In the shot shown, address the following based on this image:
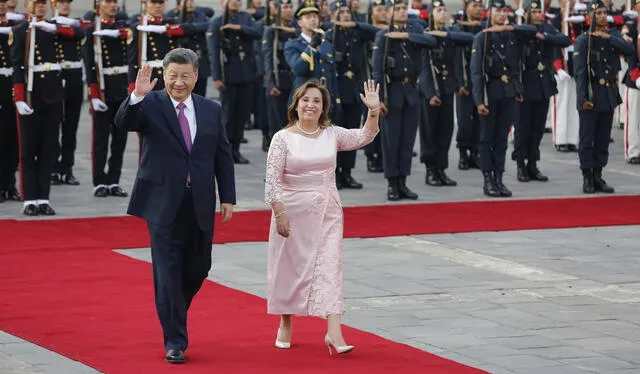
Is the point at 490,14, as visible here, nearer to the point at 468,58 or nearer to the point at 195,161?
the point at 468,58

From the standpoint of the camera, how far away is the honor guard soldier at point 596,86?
1583cm

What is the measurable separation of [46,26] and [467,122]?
17.6 ft

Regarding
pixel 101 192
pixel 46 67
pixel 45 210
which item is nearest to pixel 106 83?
pixel 101 192

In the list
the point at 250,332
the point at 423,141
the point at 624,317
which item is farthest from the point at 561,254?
the point at 423,141

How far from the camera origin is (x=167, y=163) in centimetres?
828

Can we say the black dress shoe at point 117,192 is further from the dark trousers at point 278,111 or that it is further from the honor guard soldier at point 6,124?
the dark trousers at point 278,111

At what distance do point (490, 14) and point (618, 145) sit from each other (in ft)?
16.6

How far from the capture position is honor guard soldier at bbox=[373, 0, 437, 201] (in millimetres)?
15195

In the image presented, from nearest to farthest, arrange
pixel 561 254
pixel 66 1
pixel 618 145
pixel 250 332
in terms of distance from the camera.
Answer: pixel 250 332
pixel 561 254
pixel 66 1
pixel 618 145

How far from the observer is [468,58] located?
56.9 feet

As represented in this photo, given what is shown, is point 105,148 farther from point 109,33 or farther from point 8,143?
point 109,33

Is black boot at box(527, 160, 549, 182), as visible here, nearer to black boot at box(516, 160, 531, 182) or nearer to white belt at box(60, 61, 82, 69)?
black boot at box(516, 160, 531, 182)

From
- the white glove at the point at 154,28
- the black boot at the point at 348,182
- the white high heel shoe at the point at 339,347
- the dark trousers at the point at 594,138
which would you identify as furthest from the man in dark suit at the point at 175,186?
the dark trousers at the point at 594,138

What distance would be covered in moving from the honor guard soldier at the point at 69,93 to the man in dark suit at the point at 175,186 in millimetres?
6471
